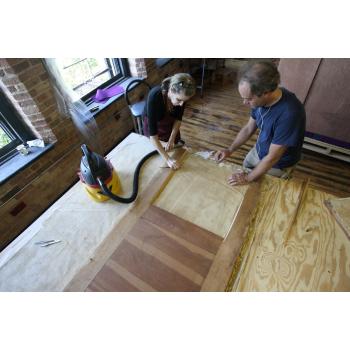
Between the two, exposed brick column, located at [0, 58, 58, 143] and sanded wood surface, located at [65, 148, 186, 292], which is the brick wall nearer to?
exposed brick column, located at [0, 58, 58, 143]

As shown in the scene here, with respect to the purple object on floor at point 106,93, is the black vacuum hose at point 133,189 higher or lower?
higher

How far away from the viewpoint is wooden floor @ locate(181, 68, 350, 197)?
2404 millimetres

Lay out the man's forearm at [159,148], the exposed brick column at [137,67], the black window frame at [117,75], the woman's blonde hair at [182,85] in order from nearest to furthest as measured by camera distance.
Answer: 1. the woman's blonde hair at [182,85]
2. the man's forearm at [159,148]
3. the black window frame at [117,75]
4. the exposed brick column at [137,67]

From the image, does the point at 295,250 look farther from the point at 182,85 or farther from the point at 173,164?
the point at 182,85

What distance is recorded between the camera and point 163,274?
0.89m

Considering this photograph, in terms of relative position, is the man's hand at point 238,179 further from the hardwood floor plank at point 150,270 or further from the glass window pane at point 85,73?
the glass window pane at point 85,73

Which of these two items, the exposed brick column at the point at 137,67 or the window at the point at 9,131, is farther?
the exposed brick column at the point at 137,67

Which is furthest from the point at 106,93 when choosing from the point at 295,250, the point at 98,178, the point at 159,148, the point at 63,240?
the point at 295,250

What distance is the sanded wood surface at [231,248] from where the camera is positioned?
0.85m

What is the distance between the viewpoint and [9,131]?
1846 millimetres

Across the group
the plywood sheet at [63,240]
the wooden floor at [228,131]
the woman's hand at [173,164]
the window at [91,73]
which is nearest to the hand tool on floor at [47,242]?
the plywood sheet at [63,240]

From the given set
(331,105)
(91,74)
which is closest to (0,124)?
(91,74)

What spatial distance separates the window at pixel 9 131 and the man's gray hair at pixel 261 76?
6.13ft
